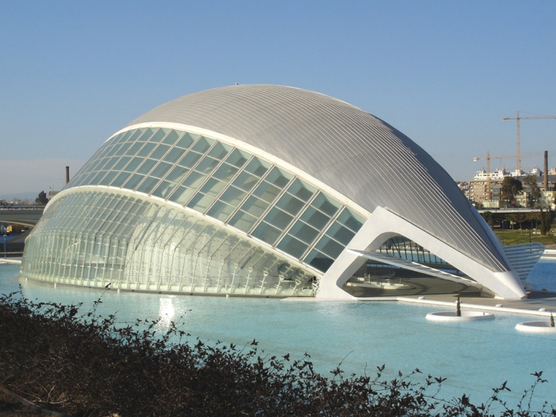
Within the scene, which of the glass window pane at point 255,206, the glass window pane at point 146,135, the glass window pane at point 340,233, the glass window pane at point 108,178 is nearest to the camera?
the glass window pane at point 340,233

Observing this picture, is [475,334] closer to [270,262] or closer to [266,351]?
[266,351]

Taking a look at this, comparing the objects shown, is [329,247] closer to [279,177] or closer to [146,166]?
[279,177]

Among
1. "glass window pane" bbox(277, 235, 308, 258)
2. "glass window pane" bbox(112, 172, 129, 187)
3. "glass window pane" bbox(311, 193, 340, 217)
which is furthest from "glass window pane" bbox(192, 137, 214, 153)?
"glass window pane" bbox(277, 235, 308, 258)

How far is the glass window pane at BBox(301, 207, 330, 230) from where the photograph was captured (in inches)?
977

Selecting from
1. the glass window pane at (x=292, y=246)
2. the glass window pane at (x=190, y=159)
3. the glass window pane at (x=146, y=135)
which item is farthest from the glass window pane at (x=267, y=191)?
the glass window pane at (x=146, y=135)

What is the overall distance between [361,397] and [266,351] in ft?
22.8

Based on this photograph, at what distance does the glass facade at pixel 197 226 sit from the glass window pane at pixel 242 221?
37mm

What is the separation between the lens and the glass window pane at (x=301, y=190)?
25.5m

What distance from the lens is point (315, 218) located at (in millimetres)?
25000

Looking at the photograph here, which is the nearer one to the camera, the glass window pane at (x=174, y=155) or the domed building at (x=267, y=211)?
the domed building at (x=267, y=211)

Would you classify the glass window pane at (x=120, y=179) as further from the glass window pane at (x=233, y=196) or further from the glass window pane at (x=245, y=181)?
the glass window pane at (x=245, y=181)

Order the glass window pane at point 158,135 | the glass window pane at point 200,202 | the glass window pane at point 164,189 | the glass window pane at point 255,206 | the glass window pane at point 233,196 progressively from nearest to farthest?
the glass window pane at point 255,206
the glass window pane at point 233,196
the glass window pane at point 200,202
the glass window pane at point 164,189
the glass window pane at point 158,135

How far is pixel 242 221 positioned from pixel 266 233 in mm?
1075

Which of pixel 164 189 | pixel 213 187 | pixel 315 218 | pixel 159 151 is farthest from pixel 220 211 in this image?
pixel 159 151
